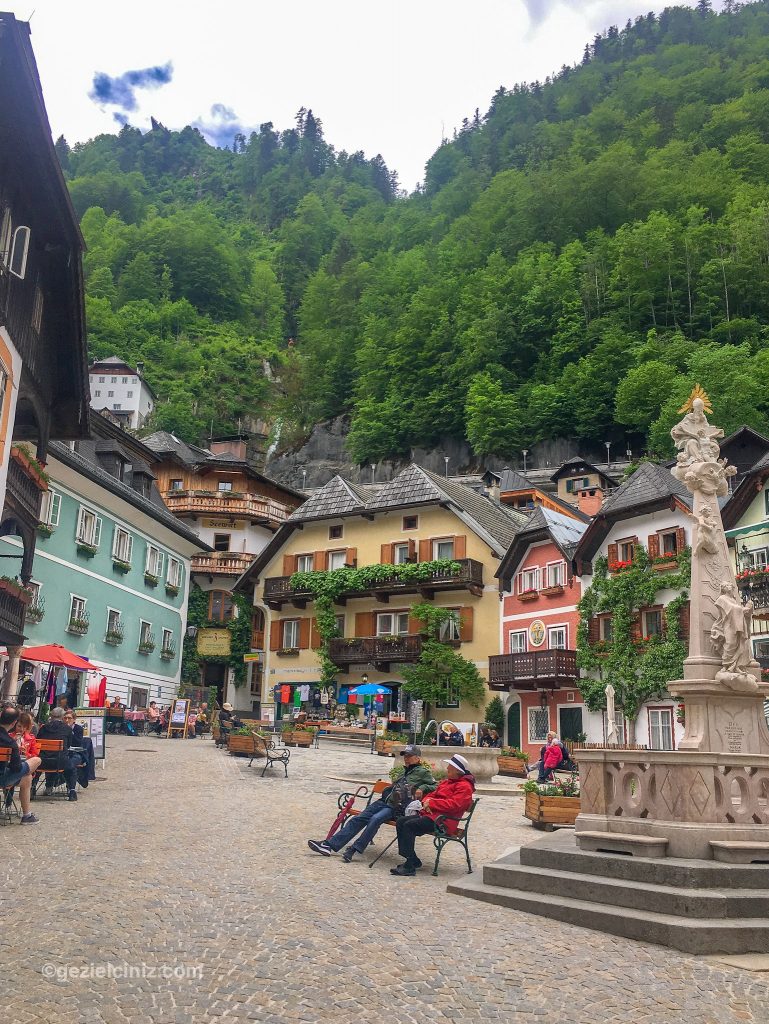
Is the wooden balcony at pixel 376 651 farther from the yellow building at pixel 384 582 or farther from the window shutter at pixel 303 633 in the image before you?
the window shutter at pixel 303 633

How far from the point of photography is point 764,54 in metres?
93.3

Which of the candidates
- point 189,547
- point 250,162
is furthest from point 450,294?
point 250,162

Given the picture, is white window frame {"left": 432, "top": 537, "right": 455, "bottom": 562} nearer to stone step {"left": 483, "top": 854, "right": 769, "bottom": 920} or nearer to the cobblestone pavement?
the cobblestone pavement

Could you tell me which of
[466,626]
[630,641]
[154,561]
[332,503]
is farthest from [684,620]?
[154,561]

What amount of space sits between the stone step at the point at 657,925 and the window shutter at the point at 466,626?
100ft

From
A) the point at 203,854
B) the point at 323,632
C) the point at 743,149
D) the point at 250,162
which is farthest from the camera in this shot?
the point at 250,162

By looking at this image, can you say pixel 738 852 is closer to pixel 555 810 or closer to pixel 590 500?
pixel 555 810

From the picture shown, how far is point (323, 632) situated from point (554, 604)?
37.5 ft

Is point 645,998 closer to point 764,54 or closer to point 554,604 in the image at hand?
point 554,604

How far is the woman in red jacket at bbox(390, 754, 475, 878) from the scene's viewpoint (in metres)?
10.3

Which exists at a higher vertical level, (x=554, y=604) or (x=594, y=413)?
(x=594, y=413)

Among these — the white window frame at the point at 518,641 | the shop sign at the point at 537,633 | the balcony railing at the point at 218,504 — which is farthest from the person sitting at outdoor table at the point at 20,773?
the balcony railing at the point at 218,504

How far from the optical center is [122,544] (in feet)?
120

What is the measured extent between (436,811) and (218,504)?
42.4 metres
